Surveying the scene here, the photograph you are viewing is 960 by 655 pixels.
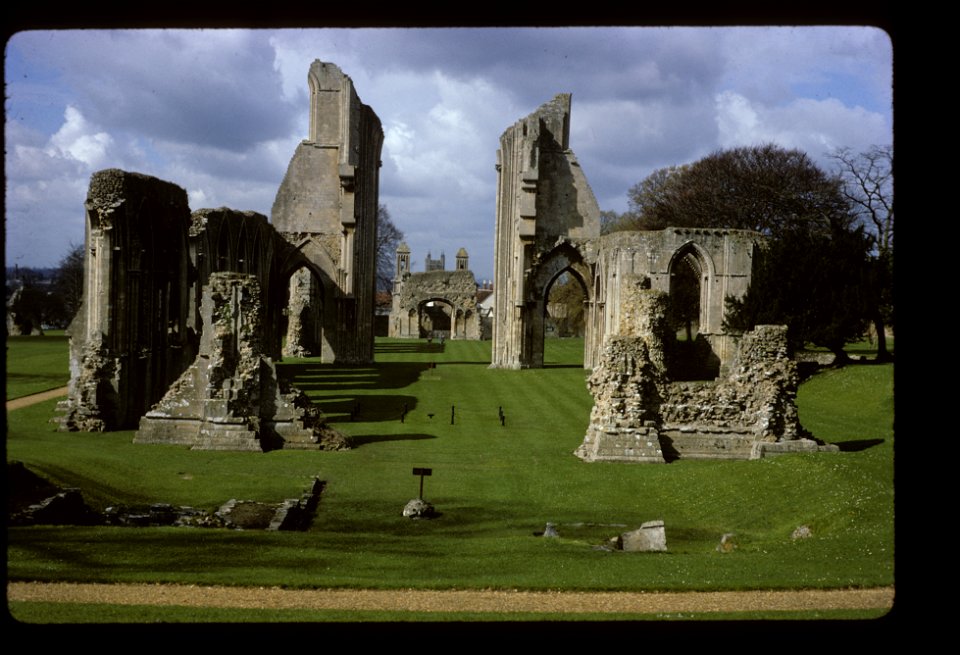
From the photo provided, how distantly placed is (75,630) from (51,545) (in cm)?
743

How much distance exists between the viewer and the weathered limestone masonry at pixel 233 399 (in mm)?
17359

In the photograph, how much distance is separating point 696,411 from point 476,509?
6544 mm

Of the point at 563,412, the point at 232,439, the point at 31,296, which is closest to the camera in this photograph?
the point at 232,439

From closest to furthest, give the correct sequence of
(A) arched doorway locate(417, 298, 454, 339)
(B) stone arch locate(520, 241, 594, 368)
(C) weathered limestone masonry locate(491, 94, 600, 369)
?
(B) stone arch locate(520, 241, 594, 368) → (C) weathered limestone masonry locate(491, 94, 600, 369) → (A) arched doorway locate(417, 298, 454, 339)

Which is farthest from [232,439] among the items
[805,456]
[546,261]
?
[546,261]

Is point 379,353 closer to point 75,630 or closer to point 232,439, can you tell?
point 232,439

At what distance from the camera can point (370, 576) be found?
348 inches

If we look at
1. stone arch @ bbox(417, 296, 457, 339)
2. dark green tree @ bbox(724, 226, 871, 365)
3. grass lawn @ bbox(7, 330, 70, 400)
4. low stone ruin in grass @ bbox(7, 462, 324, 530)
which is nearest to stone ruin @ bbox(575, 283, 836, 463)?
low stone ruin in grass @ bbox(7, 462, 324, 530)

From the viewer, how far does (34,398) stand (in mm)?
23109

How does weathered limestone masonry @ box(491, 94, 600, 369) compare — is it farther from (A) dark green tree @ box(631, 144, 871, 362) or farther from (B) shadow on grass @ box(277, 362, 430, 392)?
(A) dark green tree @ box(631, 144, 871, 362)

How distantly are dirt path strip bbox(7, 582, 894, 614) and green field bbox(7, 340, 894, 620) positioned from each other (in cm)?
23

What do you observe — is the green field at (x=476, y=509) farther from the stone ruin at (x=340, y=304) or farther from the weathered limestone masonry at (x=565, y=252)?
the weathered limestone masonry at (x=565, y=252)

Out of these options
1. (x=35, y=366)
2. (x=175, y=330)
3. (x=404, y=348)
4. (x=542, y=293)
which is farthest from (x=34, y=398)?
(x=404, y=348)

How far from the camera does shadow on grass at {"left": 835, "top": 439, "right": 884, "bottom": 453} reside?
17562 millimetres
